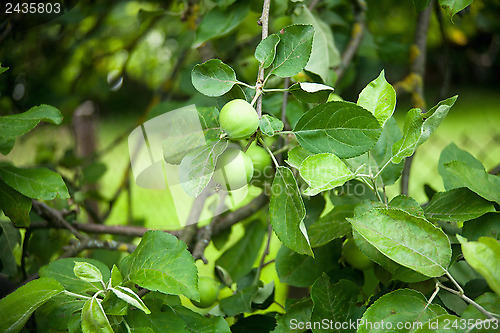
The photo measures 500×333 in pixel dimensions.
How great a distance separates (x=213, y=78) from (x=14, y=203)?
17.4 inches

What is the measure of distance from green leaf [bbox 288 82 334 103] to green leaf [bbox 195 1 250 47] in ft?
1.21

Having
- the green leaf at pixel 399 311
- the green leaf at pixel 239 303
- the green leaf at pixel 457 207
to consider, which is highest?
the green leaf at pixel 457 207

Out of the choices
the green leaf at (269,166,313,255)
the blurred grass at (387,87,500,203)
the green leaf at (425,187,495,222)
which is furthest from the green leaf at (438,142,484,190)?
the blurred grass at (387,87,500,203)

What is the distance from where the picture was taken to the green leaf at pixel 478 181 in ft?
1.91

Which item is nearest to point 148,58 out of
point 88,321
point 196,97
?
point 196,97

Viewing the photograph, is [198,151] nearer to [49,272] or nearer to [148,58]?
[49,272]

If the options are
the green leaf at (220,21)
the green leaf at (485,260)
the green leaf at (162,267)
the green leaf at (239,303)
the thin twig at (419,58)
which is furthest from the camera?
the thin twig at (419,58)

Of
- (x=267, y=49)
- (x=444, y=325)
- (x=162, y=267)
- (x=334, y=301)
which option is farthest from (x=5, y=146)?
(x=444, y=325)

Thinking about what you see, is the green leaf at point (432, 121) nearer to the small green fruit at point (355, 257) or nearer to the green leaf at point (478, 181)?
the green leaf at point (478, 181)

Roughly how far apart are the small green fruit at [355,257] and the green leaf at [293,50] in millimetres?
317

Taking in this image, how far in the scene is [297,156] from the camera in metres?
0.58

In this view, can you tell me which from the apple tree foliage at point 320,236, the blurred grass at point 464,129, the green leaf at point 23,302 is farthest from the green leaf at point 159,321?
the blurred grass at point 464,129

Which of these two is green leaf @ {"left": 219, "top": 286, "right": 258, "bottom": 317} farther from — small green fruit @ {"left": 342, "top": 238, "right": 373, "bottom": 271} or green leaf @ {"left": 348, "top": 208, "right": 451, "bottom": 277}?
green leaf @ {"left": 348, "top": 208, "right": 451, "bottom": 277}

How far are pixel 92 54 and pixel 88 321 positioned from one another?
164 centimetres
